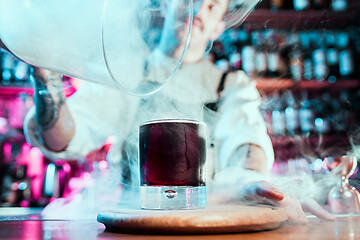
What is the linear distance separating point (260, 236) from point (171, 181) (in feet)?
0.65

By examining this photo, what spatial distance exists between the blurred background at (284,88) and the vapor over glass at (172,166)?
6.73 ft

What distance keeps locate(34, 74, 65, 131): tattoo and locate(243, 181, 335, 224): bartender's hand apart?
423 mm

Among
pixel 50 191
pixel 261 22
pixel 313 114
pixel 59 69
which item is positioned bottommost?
pixel 50 191

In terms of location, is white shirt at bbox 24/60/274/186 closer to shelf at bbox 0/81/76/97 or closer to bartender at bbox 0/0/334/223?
bartender at bbox 0/0/334/223

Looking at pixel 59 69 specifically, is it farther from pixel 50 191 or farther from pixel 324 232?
pixel 50 191

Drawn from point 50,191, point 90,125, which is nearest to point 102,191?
point 90,125

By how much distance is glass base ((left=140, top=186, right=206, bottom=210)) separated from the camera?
0.68 m

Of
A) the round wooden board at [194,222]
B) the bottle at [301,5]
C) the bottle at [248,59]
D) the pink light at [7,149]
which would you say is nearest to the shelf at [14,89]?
the pink light at [7,149]

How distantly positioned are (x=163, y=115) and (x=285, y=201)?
2.91 ft

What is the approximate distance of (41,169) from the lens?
115 inches

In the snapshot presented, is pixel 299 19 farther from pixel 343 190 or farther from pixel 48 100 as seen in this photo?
pixel 48 100

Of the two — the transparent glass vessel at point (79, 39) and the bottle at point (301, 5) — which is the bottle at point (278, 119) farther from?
the transparent glass vessel at point (79, 39)

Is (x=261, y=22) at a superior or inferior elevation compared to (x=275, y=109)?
superior

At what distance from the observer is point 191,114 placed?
4.18ft
